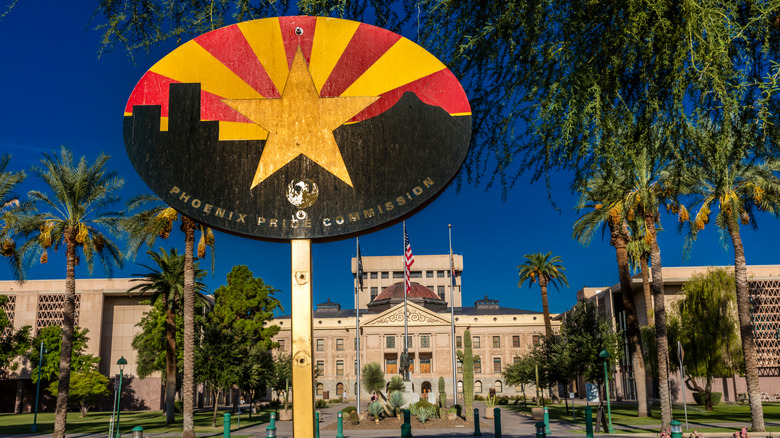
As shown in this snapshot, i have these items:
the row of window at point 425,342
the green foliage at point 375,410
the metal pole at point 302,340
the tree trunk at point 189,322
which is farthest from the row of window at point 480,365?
the metal pole at point 302,340

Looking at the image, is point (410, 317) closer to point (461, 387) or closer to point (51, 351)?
point (461, 387)

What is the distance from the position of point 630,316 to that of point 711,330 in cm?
1227

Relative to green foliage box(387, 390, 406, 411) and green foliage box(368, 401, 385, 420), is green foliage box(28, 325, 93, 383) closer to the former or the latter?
green foliage box(368, 401, 385, 420)

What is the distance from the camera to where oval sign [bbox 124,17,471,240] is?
15.9ft

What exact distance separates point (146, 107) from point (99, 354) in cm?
7742

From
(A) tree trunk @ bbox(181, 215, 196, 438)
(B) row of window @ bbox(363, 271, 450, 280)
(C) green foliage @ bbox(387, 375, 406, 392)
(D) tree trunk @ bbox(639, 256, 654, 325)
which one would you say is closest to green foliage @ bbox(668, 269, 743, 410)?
(D) tree trunk @ bbox(639, 256, 654, 325)

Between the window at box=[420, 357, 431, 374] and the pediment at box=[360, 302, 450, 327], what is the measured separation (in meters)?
5.87

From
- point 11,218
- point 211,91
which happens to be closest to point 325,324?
point 11,218

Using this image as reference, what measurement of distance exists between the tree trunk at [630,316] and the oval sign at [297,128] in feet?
105

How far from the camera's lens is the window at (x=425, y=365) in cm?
9646

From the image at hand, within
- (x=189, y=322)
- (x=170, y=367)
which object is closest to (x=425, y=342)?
(x=170, y=367)

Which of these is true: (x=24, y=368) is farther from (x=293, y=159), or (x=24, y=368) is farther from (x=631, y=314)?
(x=293, y=159)

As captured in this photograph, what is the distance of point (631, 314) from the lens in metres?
37.0

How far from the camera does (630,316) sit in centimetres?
3694
